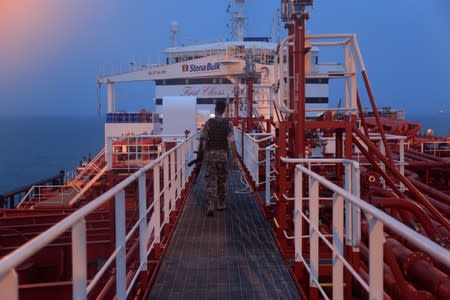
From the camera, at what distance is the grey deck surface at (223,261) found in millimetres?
4875

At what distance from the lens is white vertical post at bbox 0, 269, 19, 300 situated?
175cm

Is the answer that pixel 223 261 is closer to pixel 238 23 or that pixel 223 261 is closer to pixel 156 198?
pixel 156 198

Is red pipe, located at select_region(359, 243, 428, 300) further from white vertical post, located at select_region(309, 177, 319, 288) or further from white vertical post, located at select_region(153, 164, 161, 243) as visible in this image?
white vertical post, located at select_region(153, 164, 161, 243)

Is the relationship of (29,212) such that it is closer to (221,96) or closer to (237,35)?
(221,96)

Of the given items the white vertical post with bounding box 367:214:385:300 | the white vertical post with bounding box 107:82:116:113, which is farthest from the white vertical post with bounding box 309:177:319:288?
the white vertical post with bounding box 107:82:116:113

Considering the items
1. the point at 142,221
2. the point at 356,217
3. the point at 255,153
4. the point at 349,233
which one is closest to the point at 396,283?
the point at 349,233

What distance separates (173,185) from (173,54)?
30.6 m

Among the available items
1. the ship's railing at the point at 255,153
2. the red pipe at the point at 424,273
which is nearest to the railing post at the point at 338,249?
the red pipe at the point at 424,273

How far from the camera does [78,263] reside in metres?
2.68

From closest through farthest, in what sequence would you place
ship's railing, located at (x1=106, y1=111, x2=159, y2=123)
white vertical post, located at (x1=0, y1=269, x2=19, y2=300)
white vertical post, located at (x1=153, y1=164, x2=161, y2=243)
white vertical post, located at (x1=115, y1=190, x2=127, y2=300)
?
white vertical post, located at (x1=0, y1=269, x2=19, y2=300), white vertical post, located at (x1=115, y1=190, x2=127, y2=300), white vertical post, located at (x1=153, y1=164, x2=161, y2=243), ship's railing, located at (x1=106, y1=111, x2=159, y2=123)

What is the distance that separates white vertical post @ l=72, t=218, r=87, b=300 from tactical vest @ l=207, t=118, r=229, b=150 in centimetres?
538

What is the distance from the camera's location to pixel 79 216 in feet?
8.70

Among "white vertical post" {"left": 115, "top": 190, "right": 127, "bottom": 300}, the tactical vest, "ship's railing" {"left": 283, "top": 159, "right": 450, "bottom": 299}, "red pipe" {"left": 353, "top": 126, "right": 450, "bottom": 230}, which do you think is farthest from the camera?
the tactical vest

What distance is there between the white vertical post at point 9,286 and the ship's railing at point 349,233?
142cm
